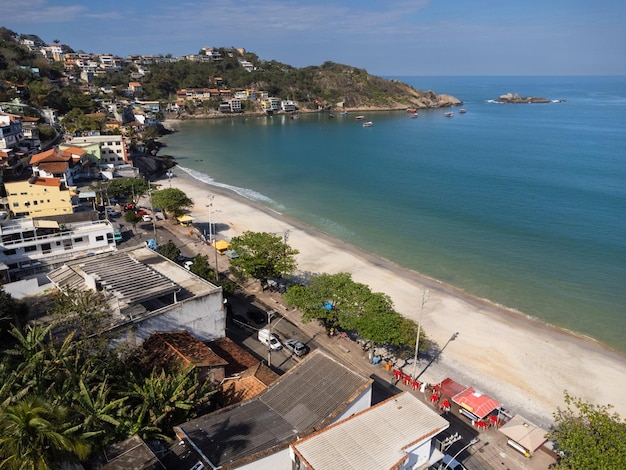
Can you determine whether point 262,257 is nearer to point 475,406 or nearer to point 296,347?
point 296,347

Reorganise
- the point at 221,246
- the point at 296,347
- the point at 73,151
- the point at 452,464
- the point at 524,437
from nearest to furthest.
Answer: the point at 452,464
the point at 524,437
the point at 296,347
the point at 221,246
the point at 73,151

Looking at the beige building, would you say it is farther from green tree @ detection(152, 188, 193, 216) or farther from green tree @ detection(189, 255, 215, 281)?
green tree @ detection(189, 255, 215, 281)

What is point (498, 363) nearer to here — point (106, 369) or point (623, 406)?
point (623, 406)

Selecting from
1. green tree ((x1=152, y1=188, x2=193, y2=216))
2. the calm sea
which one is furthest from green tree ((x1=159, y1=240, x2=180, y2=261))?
Result: the calm sea

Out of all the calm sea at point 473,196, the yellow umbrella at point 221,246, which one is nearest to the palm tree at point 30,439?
the yellow umbrella at point 221,246

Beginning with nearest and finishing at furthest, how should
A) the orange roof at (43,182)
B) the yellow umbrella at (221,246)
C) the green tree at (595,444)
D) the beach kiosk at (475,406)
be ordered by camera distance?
the green tree at (595,444) < the beach kiosk at (475,406) < the orange roof at (43,182) < the yellow umbrella at (221,246)

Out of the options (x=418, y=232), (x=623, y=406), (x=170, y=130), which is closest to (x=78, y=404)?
(x=623, y=406)

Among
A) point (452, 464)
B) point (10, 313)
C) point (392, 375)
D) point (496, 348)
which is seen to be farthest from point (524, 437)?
point (10, 313)

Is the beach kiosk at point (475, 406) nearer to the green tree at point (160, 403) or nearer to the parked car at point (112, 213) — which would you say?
the green tree at point (160, 403)
